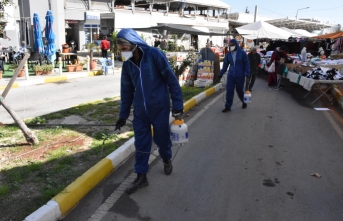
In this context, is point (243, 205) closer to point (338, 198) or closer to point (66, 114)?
point (338, 198)

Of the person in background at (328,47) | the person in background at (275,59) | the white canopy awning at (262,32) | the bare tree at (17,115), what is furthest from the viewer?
the person in background at (328,47)

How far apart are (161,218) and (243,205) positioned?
3.21 ft

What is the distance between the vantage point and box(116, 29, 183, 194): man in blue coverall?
3.49 metres

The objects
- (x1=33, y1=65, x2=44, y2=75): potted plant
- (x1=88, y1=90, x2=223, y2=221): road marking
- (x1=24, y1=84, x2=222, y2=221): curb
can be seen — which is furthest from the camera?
(x1=33, y1=65, x2=44, y2=75): potted plant

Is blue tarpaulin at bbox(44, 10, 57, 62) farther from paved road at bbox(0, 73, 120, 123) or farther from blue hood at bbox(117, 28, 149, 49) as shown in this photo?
blue hood at bbox(117, 28, 149, 49)

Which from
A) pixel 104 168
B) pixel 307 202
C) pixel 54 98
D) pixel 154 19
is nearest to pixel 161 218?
pixel 104 168

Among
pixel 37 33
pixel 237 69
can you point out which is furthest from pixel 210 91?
pixel 37 33

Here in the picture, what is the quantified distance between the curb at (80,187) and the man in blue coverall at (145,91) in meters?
0.53

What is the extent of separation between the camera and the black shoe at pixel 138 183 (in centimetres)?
372

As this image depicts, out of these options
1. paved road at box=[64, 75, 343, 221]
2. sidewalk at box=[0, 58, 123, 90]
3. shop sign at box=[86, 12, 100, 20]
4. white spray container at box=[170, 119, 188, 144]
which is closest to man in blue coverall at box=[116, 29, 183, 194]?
white spray container at box=[170, 119, 188, 144]

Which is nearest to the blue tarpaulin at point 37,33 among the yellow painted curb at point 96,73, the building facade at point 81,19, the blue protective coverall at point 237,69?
the building facade at point 81,19

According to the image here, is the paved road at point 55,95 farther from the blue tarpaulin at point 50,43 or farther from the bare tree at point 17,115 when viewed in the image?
the blue tarpaulin at point 50,43

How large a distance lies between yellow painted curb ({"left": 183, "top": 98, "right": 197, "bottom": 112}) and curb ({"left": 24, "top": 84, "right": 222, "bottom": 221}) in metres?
2.94

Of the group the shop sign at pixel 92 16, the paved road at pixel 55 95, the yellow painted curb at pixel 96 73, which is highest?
the shop sign at pixel 92 16
